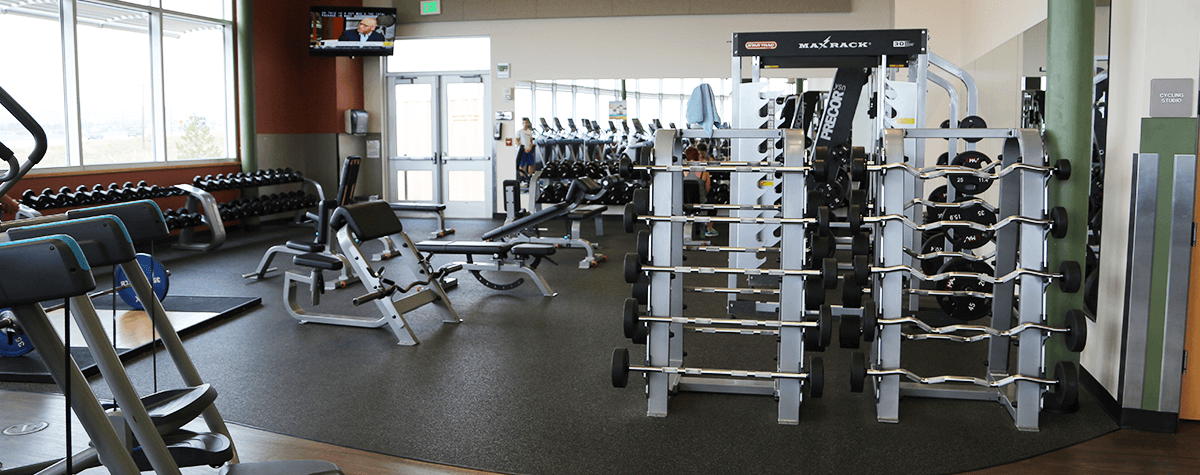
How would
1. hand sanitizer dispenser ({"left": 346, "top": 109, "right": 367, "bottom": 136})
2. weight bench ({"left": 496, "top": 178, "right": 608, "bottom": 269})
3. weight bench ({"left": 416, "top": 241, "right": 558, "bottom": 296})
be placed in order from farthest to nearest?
hand sanitizer dispenser ({"left": 346, "top": 109, "right": 367, "bottom": 136})
weight bench ({"left": 496, "top": 178, "right": 608, "bottom": 269})
weight bench ({"left": 416, "top": 241, "right": 558, "bottom": 296})

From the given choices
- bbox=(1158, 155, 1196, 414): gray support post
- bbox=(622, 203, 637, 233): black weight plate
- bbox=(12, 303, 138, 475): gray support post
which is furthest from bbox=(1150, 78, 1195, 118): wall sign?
bbox=(12, 303, 138, 475): gray support post

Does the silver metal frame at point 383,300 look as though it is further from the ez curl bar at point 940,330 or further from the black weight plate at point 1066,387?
the black weight plate at point 1066,387

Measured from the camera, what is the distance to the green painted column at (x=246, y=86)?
30.8ft

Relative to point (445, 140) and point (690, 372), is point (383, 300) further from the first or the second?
point (445, 140)

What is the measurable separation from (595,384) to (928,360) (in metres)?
1.66

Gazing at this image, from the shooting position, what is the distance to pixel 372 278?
457cm

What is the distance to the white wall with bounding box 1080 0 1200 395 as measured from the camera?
2.92 metres

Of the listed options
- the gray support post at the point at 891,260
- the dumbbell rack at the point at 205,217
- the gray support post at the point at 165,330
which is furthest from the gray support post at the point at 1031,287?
the dumbbell rack at the point at 205,217

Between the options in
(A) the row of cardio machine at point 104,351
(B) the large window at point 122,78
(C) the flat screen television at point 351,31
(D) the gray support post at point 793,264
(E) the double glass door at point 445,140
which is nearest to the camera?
(A) the row of cardio machine at point 104,351

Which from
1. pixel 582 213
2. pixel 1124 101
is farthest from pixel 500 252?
pixel 1124 101

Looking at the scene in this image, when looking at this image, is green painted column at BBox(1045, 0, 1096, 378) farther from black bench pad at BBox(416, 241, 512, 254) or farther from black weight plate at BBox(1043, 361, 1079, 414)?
black bench pad at BBox(416, 241, 512, 254)

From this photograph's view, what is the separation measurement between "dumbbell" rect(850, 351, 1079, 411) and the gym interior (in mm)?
11

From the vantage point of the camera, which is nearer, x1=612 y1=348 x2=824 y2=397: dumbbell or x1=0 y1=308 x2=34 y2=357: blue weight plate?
x1=612 y1=348 x2=824 y2=397: dumbbell

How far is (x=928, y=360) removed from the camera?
4086 mm
